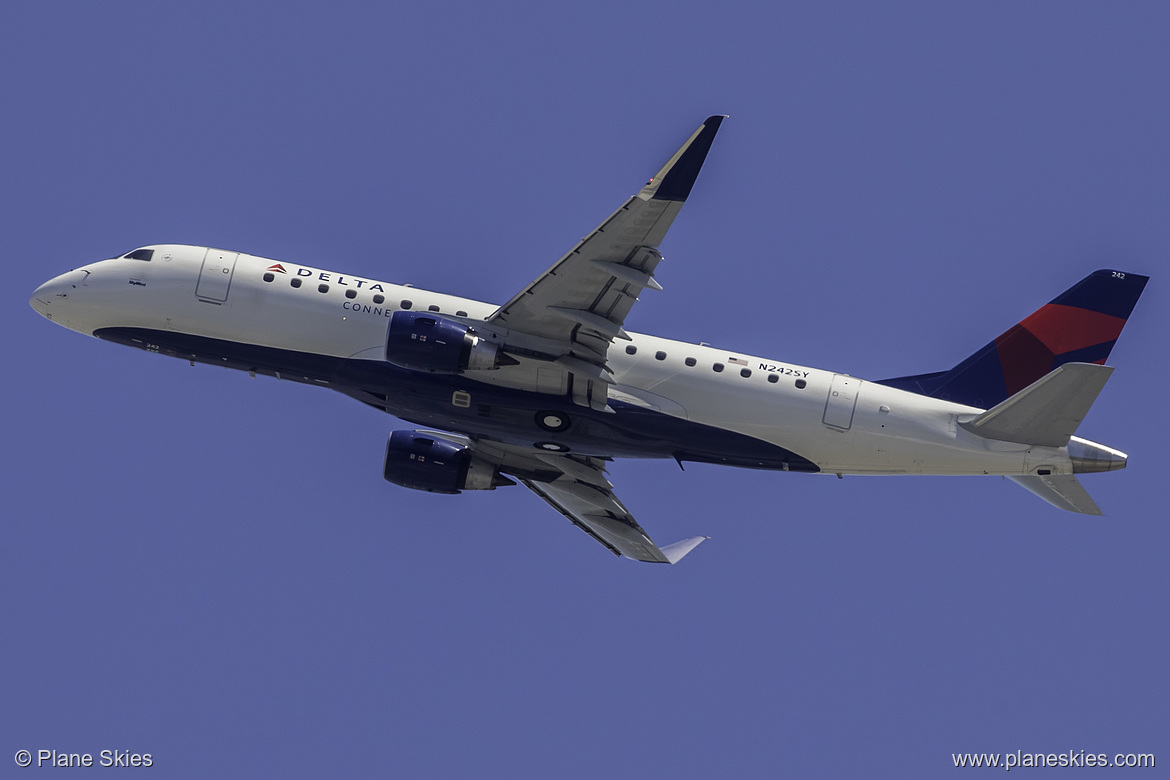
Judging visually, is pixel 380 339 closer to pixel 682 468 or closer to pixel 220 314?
pixel 220 314

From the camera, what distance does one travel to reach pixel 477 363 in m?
36.3

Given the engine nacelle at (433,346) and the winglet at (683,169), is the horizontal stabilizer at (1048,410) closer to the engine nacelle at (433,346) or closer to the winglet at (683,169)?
the winglet at (683,169)

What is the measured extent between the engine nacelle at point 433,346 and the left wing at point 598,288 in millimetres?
867

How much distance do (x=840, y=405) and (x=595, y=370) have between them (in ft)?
23.5

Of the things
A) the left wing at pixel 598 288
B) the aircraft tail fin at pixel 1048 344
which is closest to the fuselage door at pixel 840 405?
the aircraft tail fin at pixel 1048 344

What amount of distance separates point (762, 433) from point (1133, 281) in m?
12.5

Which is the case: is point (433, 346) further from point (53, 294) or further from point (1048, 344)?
point (1048, 344)

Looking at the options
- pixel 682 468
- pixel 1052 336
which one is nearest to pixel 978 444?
pixel 1052 336

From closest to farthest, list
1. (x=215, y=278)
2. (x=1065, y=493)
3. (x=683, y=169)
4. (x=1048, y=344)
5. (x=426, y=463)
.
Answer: (x=683, y=169) → (x=1065, y=493) → (x=215, y=278) → (x=1048, y=344) → (x=426, y=463)

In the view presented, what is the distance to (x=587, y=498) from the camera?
43969 millimetres

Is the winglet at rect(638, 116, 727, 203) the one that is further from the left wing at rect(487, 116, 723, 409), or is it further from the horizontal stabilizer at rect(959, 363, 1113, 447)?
the horizontal stabilizer at rect(959, 363, 1113, 447)

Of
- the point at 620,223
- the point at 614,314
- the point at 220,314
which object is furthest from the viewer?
the point at 220,314

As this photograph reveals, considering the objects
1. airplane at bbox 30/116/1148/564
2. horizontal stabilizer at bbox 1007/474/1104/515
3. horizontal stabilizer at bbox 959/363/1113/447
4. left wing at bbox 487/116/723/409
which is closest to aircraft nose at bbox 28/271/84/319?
airplane at bbox 30/116/1148/564

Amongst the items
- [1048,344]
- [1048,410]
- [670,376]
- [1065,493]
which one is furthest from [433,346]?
[1048,344]
